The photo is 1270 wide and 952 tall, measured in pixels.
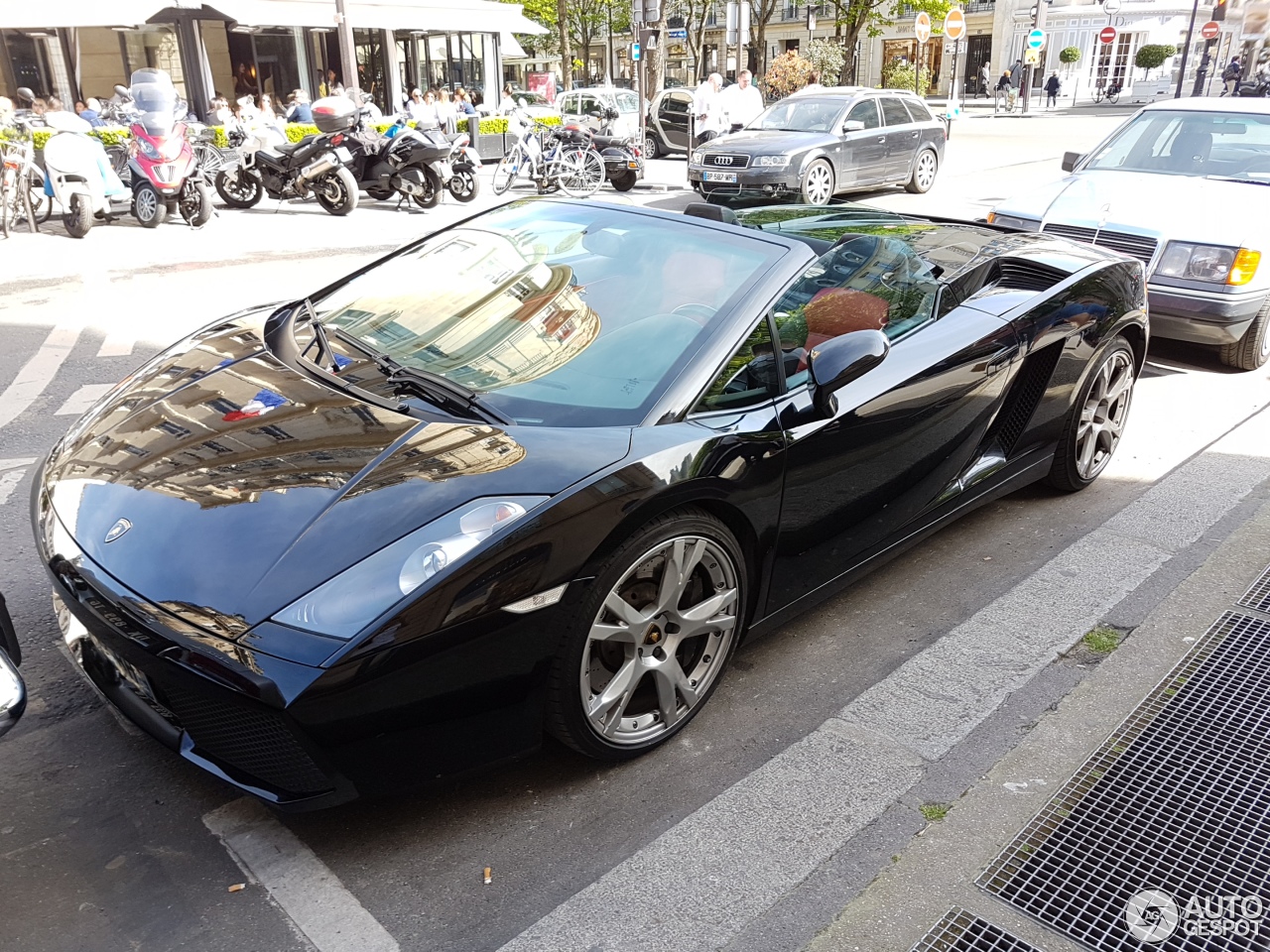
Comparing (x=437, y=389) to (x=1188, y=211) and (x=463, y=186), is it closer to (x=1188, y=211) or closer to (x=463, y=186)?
(x=1188, y=211)

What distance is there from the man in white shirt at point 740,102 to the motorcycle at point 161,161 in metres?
9.35

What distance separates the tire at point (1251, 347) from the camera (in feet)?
20.8

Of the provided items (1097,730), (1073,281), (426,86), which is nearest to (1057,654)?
(1097,730)

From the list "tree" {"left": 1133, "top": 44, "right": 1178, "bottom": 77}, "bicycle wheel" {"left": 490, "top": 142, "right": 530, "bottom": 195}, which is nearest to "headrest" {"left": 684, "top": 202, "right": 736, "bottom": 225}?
"bicycle wheel" {"left": 490, "top": 142, "right": 530, "bottom": 195}

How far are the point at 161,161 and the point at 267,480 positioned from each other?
10831mm

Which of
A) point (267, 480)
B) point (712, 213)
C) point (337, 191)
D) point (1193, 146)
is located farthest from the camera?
point (337, 191)

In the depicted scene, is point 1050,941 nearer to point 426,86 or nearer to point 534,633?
point 534,633

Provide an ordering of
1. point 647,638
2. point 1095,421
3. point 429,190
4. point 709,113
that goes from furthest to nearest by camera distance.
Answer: point 709,113 → point 429,190 → point 1095,421 → point 647,638

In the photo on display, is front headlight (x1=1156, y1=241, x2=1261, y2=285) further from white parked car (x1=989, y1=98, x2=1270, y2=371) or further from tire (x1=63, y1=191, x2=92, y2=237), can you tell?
tire (x1=63, y1=191, x2=92, y2=237)

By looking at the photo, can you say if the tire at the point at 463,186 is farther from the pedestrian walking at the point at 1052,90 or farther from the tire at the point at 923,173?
the pedestrian walking at the point at 1052,90

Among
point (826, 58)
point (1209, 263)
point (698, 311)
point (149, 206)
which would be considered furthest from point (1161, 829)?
point (826, 58)

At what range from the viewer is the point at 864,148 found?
14945mm

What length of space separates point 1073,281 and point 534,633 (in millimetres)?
2954

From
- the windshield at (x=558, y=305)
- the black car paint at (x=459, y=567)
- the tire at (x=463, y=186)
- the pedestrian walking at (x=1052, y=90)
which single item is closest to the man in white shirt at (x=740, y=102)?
the tire at (x=463, y=186)
